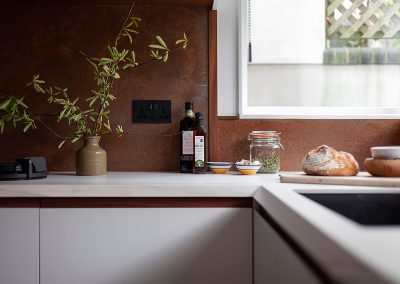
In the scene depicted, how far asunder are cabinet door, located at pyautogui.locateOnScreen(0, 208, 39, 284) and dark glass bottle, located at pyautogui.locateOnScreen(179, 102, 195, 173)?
2.10 ft

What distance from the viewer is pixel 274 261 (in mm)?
857

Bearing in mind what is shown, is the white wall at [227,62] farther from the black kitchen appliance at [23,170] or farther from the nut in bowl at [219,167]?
the black kitchen appliance at [23,170]

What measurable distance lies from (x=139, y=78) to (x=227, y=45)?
0.42m

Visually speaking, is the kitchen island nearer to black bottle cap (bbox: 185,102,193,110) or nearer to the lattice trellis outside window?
black bottle cap (bbox: 185,102,193,110)

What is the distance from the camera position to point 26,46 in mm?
1734

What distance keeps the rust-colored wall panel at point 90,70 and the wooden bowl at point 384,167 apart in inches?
29.1

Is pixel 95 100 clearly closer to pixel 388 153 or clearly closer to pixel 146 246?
pixel 146 246

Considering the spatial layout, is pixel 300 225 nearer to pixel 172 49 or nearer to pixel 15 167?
pixel 15 167

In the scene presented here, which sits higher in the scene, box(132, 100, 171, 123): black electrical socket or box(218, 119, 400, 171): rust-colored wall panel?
box(132, 100, 171, 123): black electrical socket

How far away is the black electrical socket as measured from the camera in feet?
5.72

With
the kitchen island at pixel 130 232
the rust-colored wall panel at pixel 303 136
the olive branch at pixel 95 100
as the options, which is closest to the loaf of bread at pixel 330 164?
the kitchen island at pixel 130 232

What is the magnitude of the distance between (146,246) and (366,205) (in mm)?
619

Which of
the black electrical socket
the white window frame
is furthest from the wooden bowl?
the black electrical socket

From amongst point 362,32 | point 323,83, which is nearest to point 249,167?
point 323,83
